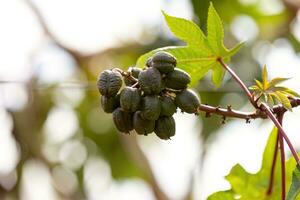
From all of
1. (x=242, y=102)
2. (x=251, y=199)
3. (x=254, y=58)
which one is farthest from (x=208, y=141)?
(x=251, y=199)

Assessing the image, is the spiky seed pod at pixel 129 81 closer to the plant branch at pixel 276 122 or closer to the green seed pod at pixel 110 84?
the green seed pod at pixel 110 84

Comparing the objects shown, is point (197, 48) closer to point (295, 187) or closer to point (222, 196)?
point (222, 196)

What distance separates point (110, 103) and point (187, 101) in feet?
0.66

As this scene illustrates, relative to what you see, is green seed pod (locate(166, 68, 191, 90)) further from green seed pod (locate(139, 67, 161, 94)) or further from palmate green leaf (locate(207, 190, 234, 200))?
palmate green leaf (locate(207, 190, 234, 200))

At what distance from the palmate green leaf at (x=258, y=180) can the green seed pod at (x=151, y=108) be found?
0.57m

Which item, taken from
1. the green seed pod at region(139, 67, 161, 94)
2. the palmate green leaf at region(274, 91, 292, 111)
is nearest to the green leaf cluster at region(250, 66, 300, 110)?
the palmate green leaf at region(274, 91, 292, 111)

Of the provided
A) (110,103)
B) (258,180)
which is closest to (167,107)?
(110,103)

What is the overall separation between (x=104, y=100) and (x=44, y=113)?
11.7 feet

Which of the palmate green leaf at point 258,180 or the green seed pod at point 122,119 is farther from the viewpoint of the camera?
the palmate green leaf at point 258,180

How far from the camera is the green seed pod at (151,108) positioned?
1.84 m

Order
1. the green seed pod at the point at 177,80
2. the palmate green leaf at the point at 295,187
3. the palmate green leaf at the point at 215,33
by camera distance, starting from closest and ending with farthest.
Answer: the palmate green leaf at the point at 295,187 < the green seed pod at the point at 177,80 < the palmate green leaf at the point at 215,33

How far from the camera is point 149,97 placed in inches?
73.5

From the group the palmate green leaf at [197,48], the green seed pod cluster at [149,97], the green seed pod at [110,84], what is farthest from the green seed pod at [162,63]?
the palmate green leaf at [197,48]

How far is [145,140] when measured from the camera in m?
5.48
